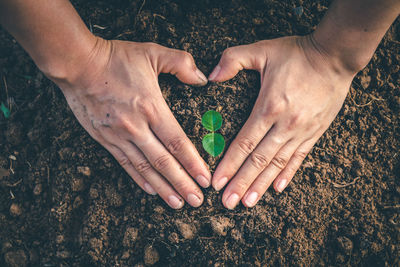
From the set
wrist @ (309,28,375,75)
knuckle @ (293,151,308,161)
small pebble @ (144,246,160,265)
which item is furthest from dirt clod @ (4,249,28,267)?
wrist @ (309,28,375,75)

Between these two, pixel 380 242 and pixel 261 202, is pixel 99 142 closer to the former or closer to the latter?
pixel 261 202

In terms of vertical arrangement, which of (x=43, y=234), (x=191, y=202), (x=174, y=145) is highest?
(x=174, y=145)

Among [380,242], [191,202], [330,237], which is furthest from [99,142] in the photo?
[380,242]

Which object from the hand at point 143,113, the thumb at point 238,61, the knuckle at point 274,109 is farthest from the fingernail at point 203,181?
the thumb at point 238,61

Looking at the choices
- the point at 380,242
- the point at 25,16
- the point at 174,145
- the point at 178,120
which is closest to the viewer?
the point at 25,16

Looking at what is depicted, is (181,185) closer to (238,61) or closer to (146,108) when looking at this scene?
(146,108)

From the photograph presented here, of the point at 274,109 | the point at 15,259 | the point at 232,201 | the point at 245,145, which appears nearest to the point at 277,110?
Answer: the point at 274,109

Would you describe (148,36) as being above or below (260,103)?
above
